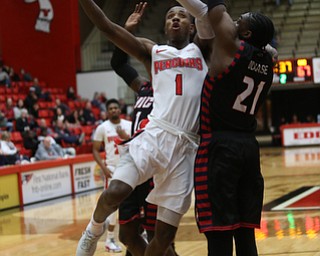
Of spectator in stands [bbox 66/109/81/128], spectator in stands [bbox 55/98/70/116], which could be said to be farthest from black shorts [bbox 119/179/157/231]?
spectator in stands [bbox 55/98/70/116]

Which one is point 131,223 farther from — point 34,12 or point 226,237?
point 34,12

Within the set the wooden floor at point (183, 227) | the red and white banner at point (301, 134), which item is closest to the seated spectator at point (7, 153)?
the wooden floor at point (183, 227)

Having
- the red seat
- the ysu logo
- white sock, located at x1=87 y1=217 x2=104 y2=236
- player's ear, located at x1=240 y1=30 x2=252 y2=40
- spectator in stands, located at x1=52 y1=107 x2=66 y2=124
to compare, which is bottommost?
the red seat

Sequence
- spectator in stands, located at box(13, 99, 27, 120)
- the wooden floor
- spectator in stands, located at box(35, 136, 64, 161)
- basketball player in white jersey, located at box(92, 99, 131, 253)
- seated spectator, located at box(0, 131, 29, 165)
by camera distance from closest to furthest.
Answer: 1. the wooden floor
2. basketball player in white jersey, located at box(92, 99, 131, 253)
3. seated spectator, located at box(0, 131, 29, 165)
4. spectator in stands, located at box(35, 136, 64, 161)
5. spectator in stands, located at box(13, 99, 27, 120)

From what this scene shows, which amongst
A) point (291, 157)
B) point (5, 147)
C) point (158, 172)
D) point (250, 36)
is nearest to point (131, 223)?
point (158, 172)

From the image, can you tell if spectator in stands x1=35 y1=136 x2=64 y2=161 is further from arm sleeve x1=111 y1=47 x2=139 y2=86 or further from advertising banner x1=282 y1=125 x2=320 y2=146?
advertising banner x1=282 y1=125 x2=320 y2=146

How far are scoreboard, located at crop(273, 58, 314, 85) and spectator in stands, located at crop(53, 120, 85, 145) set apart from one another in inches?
226

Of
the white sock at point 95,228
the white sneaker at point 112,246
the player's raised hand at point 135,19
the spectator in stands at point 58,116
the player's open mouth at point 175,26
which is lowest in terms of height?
the white sneaker at point 112,246

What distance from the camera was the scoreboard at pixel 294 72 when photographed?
18.6m

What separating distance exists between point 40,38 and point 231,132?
18.4m

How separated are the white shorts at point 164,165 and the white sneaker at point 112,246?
2.99 m

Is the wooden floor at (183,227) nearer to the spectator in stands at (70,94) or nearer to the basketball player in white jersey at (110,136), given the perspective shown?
the basketball player in white jersey at (110,136)

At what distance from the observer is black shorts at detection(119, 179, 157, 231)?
16.7ft

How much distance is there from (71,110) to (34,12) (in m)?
3.71
